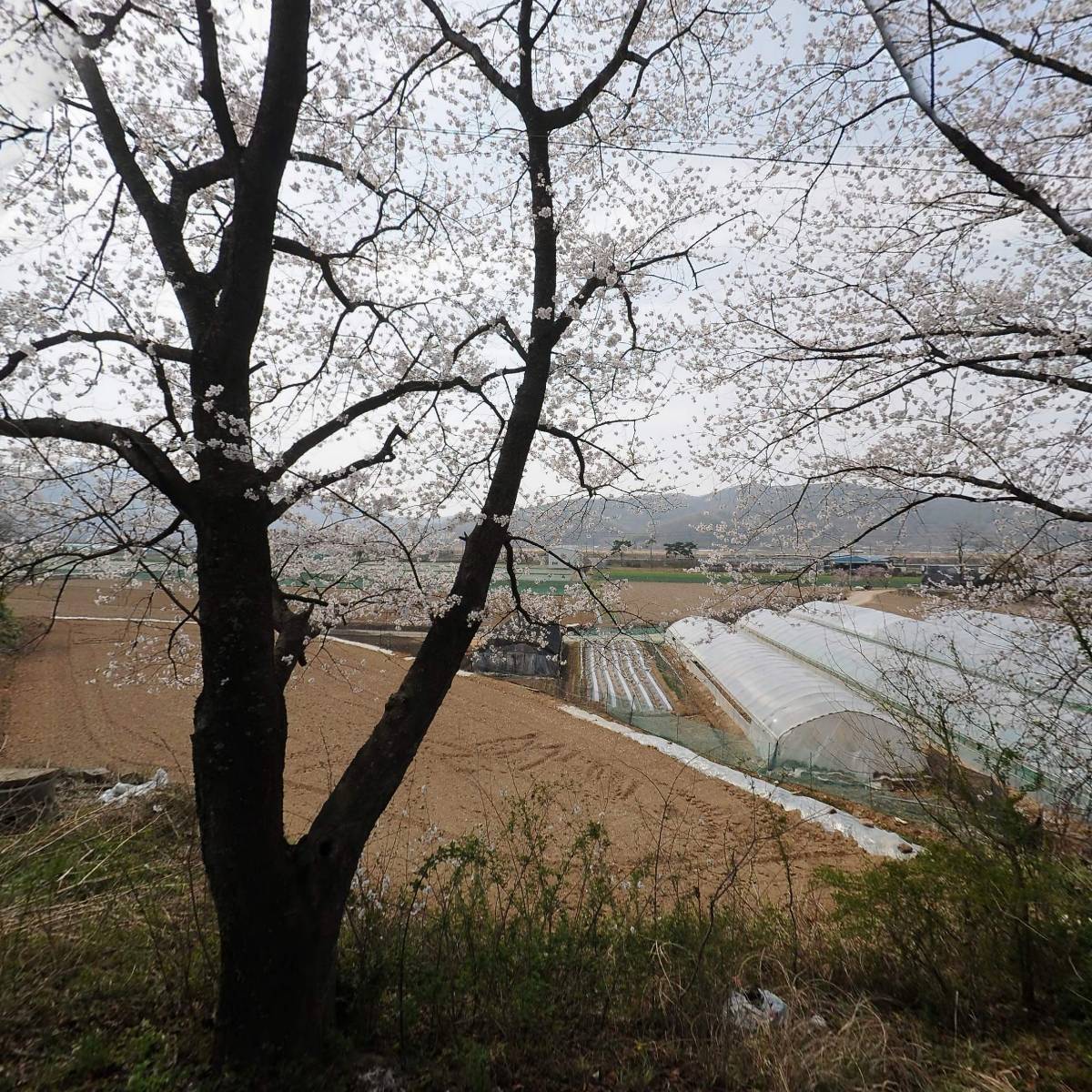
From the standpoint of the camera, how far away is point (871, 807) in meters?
8.94

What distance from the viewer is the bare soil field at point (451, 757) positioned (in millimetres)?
6879

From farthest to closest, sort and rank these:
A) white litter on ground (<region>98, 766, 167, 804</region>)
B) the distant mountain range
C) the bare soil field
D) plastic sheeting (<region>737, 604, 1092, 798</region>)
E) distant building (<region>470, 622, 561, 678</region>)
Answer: distant building (<region>470, 622, 561, 678</region>)
the bare soil field
white litter on ground (<region>98, 766, 167, 804</region>)
the distant mountain range
plastic sheeting (<region>737, 604, 1092, 798</region>)

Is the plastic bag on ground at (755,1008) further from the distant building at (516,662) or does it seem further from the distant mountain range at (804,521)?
the distant building at (516,662)

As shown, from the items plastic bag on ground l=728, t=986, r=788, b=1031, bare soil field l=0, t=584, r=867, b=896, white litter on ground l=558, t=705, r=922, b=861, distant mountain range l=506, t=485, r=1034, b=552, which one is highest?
distant mountain range l=506, t=485, r=1034, b=552

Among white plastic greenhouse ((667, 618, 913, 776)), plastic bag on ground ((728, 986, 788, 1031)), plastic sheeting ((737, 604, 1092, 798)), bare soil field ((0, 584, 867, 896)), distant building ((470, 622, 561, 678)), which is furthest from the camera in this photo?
distant building ((470, 622, 561, 678))

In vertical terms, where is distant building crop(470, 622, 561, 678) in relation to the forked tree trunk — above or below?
below

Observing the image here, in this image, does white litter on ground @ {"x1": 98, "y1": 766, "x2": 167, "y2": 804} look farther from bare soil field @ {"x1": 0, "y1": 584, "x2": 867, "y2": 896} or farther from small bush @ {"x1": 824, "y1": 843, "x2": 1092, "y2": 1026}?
small bush @ {"x1": 824, "y1": 843, "x2": 1092, "y2": 1026}

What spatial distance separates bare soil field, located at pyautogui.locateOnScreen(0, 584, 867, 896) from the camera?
688cm

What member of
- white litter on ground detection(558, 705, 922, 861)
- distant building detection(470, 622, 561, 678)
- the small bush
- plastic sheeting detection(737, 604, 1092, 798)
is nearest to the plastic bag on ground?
the small bush

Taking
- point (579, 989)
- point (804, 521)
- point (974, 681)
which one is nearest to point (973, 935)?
point (579, 989)

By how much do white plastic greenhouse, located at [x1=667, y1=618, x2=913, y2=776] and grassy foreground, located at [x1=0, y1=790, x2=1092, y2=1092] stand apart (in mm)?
4185

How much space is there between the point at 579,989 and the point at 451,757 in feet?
26.6

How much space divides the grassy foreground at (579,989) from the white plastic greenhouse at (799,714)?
4.19 metres

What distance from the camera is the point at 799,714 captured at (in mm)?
10156
